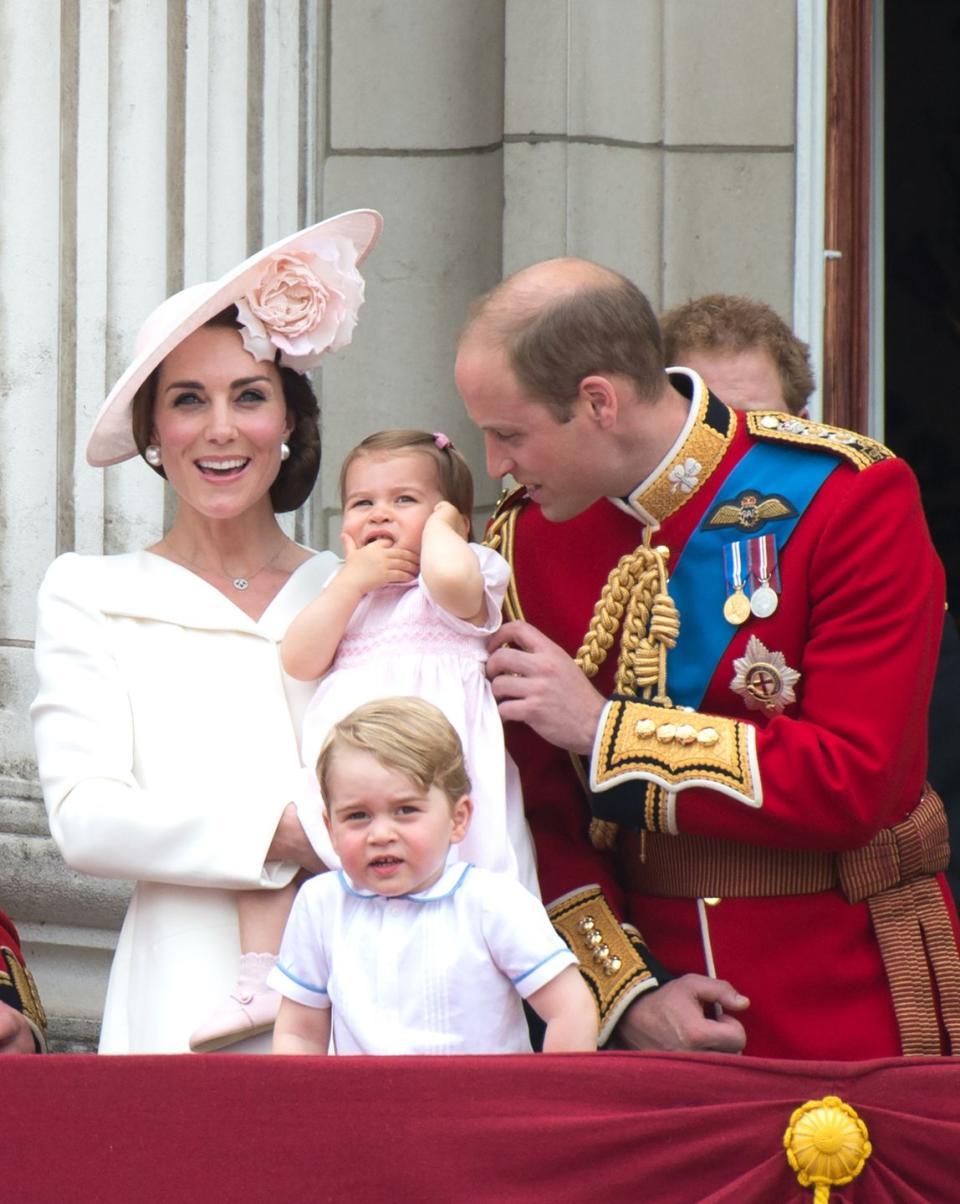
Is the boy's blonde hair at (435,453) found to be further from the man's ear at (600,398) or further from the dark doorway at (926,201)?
the dark doorway at (926,201)

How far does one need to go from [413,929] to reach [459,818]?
0.15 metres

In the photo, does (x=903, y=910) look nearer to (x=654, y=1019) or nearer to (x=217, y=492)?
(x=654, y=1019)

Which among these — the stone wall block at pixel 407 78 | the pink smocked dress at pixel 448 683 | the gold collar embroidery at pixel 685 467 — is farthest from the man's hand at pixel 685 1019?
the stone wall block at pixel 407 78

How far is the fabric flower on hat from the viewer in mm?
3186

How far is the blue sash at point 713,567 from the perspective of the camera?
3.05 meters

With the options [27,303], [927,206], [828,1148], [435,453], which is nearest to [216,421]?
[435,453]

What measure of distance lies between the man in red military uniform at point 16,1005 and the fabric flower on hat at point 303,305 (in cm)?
90

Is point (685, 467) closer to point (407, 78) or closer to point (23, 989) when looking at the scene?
point (23, 989)

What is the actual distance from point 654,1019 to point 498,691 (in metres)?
0.47

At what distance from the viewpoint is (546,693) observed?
2.97 metres

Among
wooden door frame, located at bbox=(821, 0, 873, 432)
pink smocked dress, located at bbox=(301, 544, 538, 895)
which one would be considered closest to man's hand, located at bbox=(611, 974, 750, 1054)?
pink smocked dress, located at bbox=(301, 544, 538, 895)

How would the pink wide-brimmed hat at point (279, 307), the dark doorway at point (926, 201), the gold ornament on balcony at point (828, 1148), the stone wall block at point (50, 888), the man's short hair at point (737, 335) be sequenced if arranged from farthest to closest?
the dark doorway at point (926, 201)
the stone wall block at point (50, 888)
the man's short hair at point (737, 335)
the pink wide-brimmed hat at point (279, 307)
the gold ornament on balcony at point (828, 1148)

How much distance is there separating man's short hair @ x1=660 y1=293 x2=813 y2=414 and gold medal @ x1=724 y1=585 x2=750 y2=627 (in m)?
0.70

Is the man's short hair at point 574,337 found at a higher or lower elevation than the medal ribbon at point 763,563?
higher
